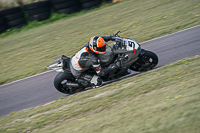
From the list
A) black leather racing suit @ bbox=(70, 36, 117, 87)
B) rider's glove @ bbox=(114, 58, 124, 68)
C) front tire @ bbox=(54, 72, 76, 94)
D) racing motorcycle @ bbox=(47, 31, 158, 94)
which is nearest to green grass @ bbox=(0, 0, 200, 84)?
front tire @ bbox=(54, 72, 76, 94)

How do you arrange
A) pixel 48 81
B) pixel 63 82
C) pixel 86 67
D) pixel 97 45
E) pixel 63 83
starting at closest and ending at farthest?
pixel 97 45
pixel 86 67
pixel 63 83
pixel 63 82
pixel 48 81

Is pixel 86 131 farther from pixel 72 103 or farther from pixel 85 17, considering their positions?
pixel 85 17

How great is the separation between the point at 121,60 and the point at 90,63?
3.07ft

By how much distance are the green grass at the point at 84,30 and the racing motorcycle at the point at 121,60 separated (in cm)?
307

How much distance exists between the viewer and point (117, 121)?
4.53 metres

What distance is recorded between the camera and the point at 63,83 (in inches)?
282

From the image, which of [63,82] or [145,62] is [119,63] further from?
[63,82]

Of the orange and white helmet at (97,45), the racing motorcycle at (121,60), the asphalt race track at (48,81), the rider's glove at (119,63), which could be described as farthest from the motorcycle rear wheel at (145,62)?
the orange and white helmet at (97,45)

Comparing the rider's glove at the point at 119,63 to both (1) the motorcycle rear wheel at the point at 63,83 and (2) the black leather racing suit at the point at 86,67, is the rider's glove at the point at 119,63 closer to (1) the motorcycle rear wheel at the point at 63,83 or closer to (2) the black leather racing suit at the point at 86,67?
(2) the black leather racing suit at the point at 86,67

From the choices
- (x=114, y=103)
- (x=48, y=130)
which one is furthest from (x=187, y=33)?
(x=48, y=130)

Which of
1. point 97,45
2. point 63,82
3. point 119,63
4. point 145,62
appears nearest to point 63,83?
point 63,82

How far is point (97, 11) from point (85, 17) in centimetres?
129

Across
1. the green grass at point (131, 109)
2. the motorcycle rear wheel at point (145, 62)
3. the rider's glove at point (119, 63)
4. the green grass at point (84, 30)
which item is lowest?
the green grass at point (131, 109)

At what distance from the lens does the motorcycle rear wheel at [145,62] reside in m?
6.79
